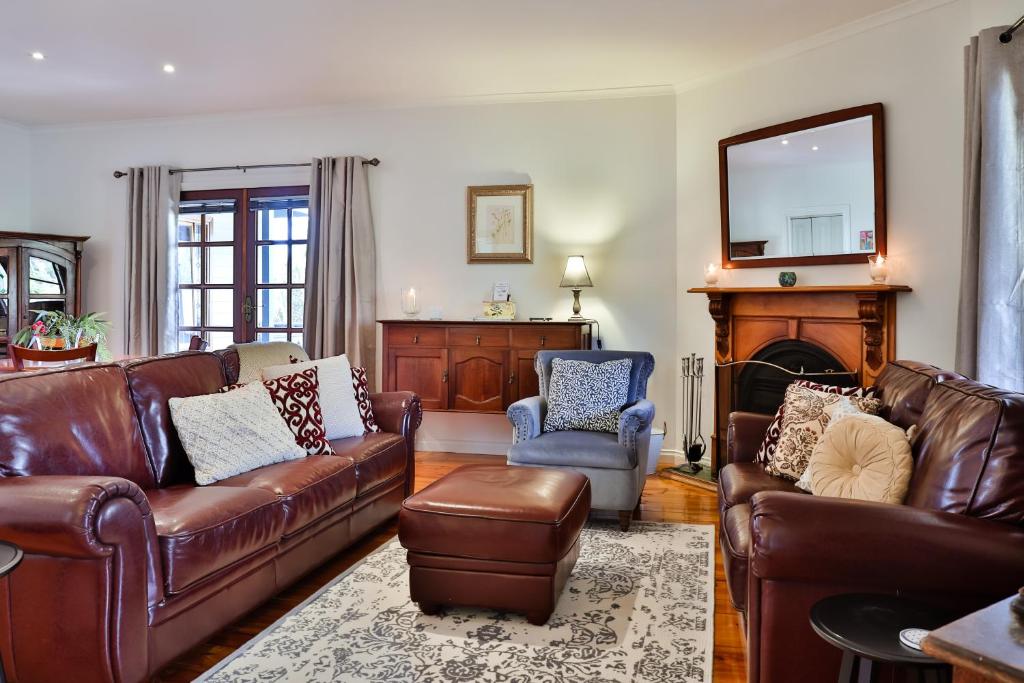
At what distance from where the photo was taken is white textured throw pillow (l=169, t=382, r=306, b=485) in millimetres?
2846

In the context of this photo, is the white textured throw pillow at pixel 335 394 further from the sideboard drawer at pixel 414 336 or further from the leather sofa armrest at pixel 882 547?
the leather sofa armrest at pixel 882 547

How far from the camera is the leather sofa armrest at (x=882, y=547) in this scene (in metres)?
1.69

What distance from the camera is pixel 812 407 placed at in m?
2.92

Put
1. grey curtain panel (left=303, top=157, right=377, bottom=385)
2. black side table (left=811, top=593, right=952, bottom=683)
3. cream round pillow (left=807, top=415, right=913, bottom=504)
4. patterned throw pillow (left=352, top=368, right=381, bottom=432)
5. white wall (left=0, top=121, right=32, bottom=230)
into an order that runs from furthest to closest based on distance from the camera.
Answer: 1. white wall (left=0, top=121, right=32, bottom=230)
2. grey curtain panel (left=303, top=157, right=377, bottom=385)
3. patterned throw pillow (left=352, top=368, right=381, bottom=432)
4. cream round pillow (left=807, top=415, right=913, bottom=504)
5. black side table (left=811, top=593, right=952, bottom=683)

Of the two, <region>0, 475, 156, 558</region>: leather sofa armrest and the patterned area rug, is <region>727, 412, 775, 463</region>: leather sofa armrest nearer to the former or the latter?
the patterned area rug

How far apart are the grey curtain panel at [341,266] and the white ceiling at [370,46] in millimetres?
635

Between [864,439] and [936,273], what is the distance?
6.91 feet

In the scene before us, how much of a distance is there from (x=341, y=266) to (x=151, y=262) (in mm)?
1757

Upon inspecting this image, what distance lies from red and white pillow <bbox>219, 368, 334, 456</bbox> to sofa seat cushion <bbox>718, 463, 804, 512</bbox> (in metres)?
1.76

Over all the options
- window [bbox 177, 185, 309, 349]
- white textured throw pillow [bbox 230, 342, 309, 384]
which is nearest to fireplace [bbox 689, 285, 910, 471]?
white textured throw pillow [bbox 230, 342, 309, 384]

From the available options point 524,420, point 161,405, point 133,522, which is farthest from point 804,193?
point 133,522

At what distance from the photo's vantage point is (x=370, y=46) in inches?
177

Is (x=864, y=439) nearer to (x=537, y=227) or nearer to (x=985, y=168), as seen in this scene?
(x=985, y=168)

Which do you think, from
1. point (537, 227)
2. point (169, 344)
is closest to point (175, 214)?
point (169, 344)
